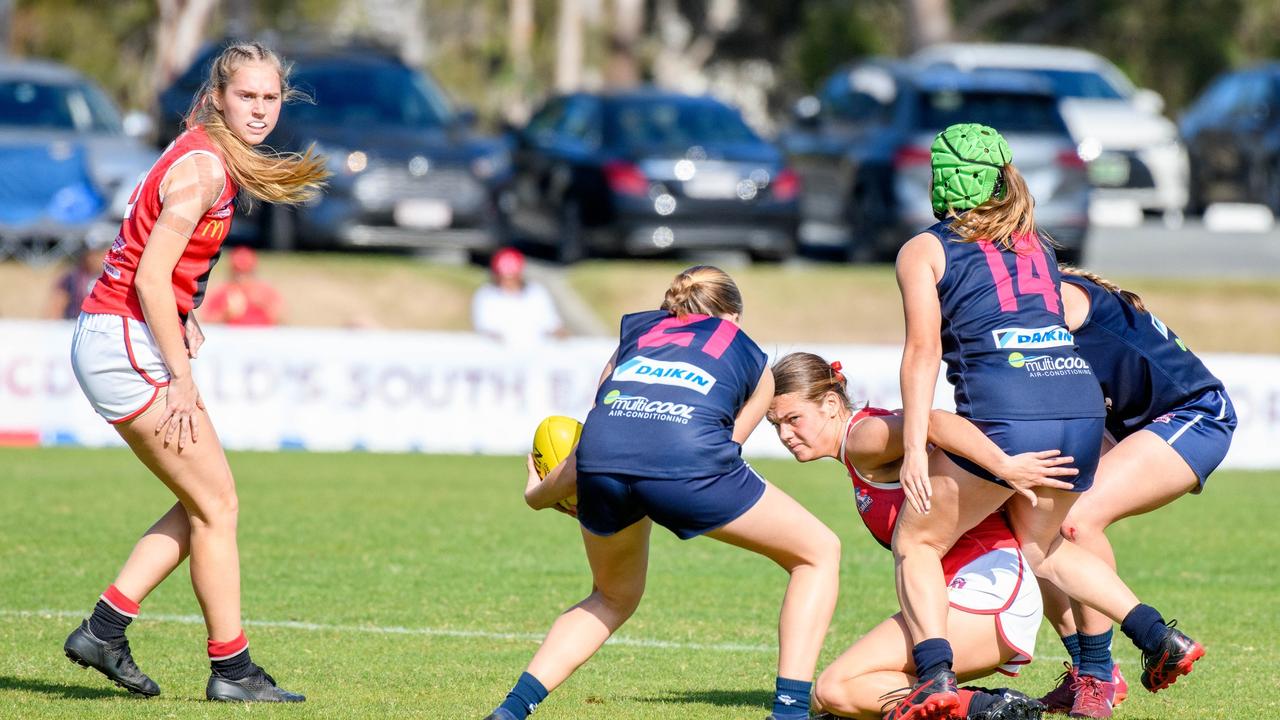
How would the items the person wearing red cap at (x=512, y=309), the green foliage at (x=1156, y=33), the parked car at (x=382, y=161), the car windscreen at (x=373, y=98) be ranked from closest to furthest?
1. the person wearing red cap at (x=512, y=309)
2. the parked car at (x=382, y=161)
3. the car windscreen at (x=373, y=98)
4. the green foliage at (x=1156, y=33)

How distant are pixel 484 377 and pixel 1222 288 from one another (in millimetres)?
9156

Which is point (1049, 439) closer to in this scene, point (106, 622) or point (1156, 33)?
point (106, 622)

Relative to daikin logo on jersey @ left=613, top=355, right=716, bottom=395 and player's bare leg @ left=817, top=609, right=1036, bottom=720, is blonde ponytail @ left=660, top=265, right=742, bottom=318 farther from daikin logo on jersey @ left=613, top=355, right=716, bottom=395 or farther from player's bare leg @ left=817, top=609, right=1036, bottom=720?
player's bare leg @ left=817, top=609, right=1036, bottom=720

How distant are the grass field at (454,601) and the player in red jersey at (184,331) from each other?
261 mm

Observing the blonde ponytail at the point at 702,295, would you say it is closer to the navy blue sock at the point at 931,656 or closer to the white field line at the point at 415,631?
the navy blue sock at the point at 931,656

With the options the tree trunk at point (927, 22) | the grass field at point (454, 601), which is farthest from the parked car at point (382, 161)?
the tree trunk at point (927, 22)

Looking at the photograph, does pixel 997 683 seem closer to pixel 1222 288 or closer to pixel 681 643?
pixel 681 643

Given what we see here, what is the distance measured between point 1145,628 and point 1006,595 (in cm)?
46

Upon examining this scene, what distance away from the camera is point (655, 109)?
19.6 metres

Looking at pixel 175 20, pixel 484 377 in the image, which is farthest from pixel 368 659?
pixel 175 20

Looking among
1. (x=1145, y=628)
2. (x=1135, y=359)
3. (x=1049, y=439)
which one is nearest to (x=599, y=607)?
(x=1049, y=439)

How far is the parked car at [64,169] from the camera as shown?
18.0 m

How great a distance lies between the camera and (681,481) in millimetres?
5129

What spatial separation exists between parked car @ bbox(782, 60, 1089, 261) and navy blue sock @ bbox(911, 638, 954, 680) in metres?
13.7
